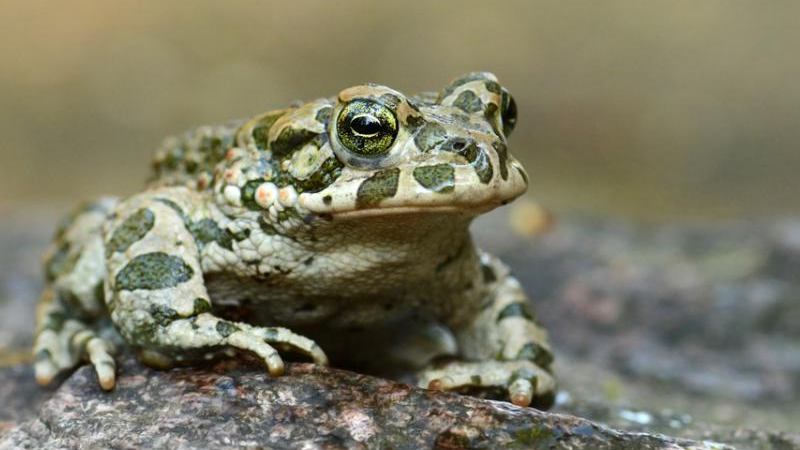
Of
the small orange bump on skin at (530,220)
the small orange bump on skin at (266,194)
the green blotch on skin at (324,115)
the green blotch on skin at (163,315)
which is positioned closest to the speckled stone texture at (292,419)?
the green blotch on skin at (163,315)

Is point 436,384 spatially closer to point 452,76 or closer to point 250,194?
point 250,194

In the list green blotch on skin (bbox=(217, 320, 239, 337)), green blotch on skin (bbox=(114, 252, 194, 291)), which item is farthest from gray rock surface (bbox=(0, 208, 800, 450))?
green blotch on skin (bbox=(114, 252, 194, 291))

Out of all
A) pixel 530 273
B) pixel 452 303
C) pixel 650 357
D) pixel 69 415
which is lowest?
pixel 69 415

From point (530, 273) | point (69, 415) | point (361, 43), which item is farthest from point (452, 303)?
point (361, 43)

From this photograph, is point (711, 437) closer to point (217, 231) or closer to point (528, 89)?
point (217, 231)

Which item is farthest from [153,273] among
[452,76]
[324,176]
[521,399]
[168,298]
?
[452,76]

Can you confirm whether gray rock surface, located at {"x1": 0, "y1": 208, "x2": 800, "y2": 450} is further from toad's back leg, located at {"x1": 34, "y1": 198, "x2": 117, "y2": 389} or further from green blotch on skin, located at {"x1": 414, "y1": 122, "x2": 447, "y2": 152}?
green blotch on skin, located at {"x1": 414, "y1": 122, "x2": 447, "y2": 152}

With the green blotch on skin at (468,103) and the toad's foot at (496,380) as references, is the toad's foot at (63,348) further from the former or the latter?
the green blotch on skin at (468,103)

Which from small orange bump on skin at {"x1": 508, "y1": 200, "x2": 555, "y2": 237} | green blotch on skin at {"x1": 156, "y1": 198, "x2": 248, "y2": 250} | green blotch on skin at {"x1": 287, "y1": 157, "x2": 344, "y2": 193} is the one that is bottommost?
green blotch on skin at {"x1": 156, "y1": 198, "x2": 248, "y2": 250}
